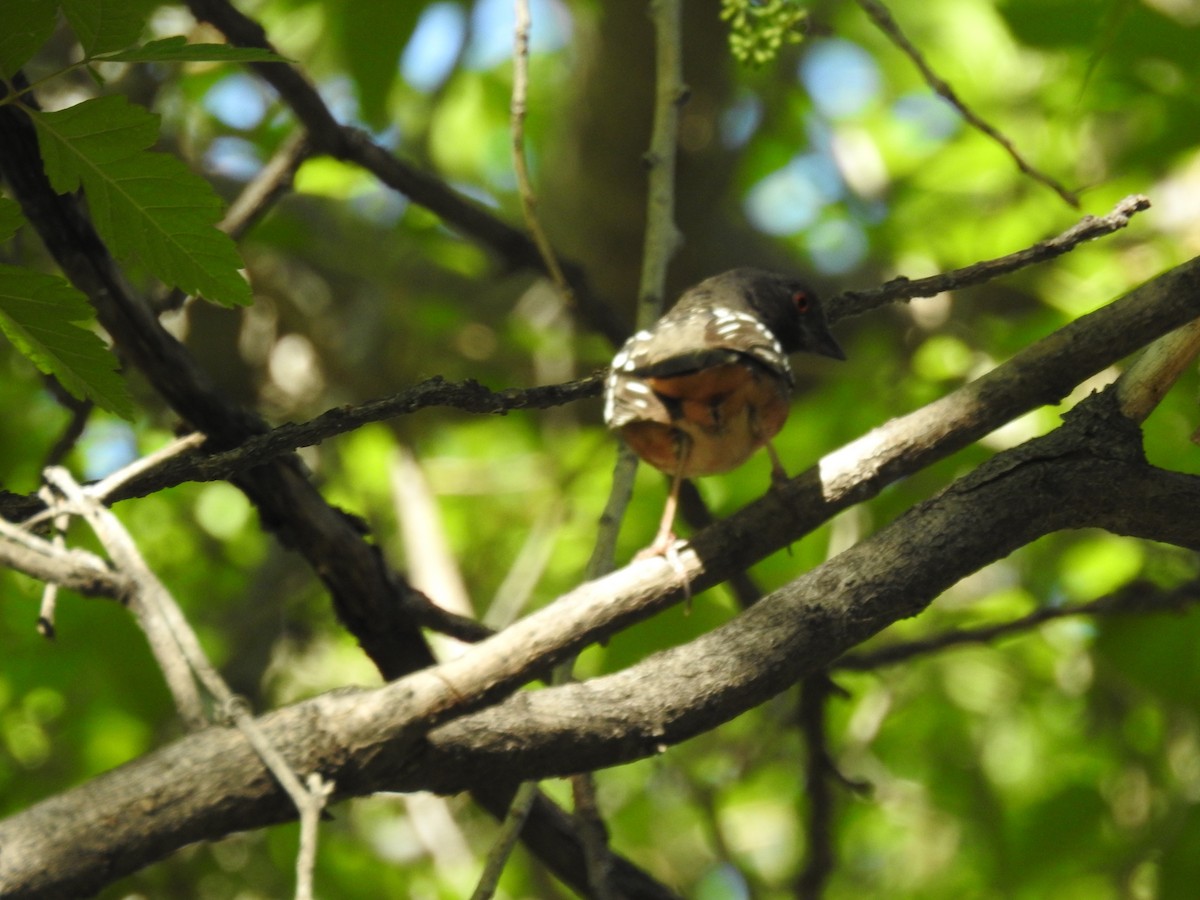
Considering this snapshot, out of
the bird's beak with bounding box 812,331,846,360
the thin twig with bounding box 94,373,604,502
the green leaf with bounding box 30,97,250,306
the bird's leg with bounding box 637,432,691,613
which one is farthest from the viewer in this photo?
the bird's beak with bounding box 812,331,846,360

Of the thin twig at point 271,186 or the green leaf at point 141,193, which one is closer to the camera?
the green leaf at point 141,193

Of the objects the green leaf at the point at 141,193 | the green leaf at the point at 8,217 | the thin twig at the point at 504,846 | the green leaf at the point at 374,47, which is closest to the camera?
the green leaf at the point at 8,217

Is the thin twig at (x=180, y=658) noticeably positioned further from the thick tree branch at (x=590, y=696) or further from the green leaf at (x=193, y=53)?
the green leaf at (x=193, y=53)

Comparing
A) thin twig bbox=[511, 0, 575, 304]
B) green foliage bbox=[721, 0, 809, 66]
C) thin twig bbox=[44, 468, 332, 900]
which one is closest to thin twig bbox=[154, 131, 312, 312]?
thin twig bbox=[511, 0, 575, 304]

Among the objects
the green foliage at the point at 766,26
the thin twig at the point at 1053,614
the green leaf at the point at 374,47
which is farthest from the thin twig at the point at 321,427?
the thin twig at the point at 1053,614

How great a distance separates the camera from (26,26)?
4.65 feet

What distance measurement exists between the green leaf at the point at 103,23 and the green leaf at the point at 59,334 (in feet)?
1.00

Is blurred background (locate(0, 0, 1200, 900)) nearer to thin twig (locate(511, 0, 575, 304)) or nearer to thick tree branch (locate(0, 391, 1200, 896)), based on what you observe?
thin twig (locate(511, 0, 575, 304))

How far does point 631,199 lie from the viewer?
530 centimetres

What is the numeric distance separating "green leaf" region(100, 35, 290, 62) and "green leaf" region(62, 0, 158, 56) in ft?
0.21

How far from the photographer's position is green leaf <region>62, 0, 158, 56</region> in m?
1.46

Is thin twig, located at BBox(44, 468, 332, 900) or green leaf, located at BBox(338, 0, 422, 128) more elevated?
green leaf, located at BBox(338, 0, 422, 128)

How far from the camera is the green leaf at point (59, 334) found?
1.45 m

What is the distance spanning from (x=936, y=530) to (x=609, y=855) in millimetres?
1058
